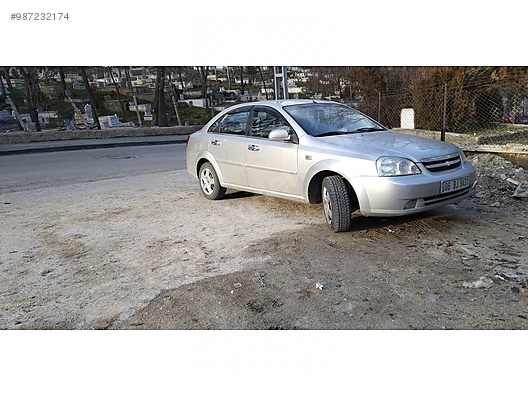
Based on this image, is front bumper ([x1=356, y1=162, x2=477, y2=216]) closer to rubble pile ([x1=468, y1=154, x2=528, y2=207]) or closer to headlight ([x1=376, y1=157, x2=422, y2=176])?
headlight ([x1=376, y1=157, x2=422, y2=176])

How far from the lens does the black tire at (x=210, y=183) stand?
6344 mm

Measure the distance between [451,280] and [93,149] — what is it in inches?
553

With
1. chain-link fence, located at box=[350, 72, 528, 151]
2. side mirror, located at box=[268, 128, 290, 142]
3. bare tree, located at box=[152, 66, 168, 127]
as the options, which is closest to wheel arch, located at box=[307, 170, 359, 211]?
side mirror, located at box=[268, 128, 290, 142]

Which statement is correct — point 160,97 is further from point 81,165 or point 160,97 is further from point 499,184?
point 499,184

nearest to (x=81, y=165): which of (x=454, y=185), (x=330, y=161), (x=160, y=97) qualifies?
(x=330, y=161)

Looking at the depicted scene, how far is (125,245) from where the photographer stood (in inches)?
180

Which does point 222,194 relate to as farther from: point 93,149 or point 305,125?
point 93,149

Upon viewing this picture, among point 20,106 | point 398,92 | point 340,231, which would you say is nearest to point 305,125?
point 340,231

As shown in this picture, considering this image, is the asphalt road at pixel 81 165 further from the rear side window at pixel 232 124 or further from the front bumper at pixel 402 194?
the front bumper at pixel 402 194

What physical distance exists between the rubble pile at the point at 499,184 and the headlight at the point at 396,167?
1.99 m

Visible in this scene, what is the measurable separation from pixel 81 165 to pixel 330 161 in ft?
27.7

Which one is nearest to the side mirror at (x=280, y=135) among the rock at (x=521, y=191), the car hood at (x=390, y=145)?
the car hood at (x=390, y=145)

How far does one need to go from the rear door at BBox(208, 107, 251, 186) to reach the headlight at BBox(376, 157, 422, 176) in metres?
2.03

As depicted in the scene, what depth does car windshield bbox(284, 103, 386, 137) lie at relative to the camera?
5.16 meters
